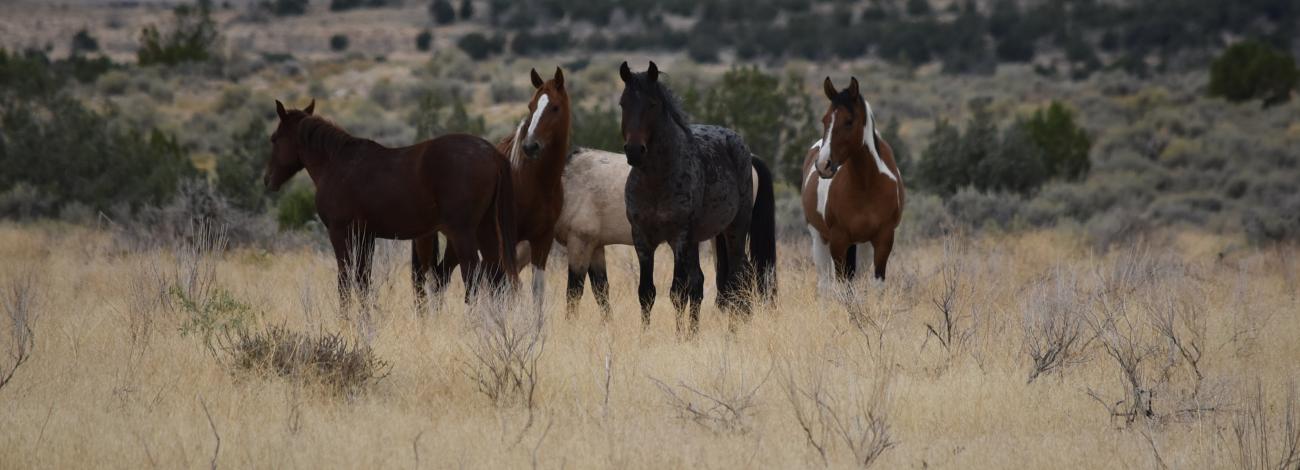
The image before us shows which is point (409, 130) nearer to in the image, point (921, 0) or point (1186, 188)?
point (1186, 188)

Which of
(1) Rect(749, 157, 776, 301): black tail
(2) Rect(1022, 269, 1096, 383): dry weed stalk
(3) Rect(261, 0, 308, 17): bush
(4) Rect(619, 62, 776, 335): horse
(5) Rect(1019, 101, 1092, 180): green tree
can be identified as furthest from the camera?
(3) Rect(261, 0, 308, 17): bush

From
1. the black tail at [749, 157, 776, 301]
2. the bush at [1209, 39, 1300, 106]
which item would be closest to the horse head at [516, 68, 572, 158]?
the black tail at [749, 157, 776, 301]

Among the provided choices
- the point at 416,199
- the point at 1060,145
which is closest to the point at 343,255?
the point at 416,199

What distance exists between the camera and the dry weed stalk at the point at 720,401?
602 centimetres

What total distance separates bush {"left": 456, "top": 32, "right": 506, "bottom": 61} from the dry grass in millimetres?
62288

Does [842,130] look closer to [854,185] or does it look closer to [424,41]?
[854,185]

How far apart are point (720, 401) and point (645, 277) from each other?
2.33 metres

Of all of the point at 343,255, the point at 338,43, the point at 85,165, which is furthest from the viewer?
the point at 338,43

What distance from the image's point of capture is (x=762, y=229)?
9.80 metres

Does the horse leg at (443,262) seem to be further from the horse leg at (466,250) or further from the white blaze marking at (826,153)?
the white blaze marking at (826,153)

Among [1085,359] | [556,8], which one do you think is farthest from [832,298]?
[556,8]

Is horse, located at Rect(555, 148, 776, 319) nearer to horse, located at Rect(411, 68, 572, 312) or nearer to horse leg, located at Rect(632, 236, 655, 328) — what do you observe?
horse, located at Rect(411, 68, 572, 312)

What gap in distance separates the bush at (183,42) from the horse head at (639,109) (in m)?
41.3

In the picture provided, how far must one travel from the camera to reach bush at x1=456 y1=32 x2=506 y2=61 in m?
70.9
